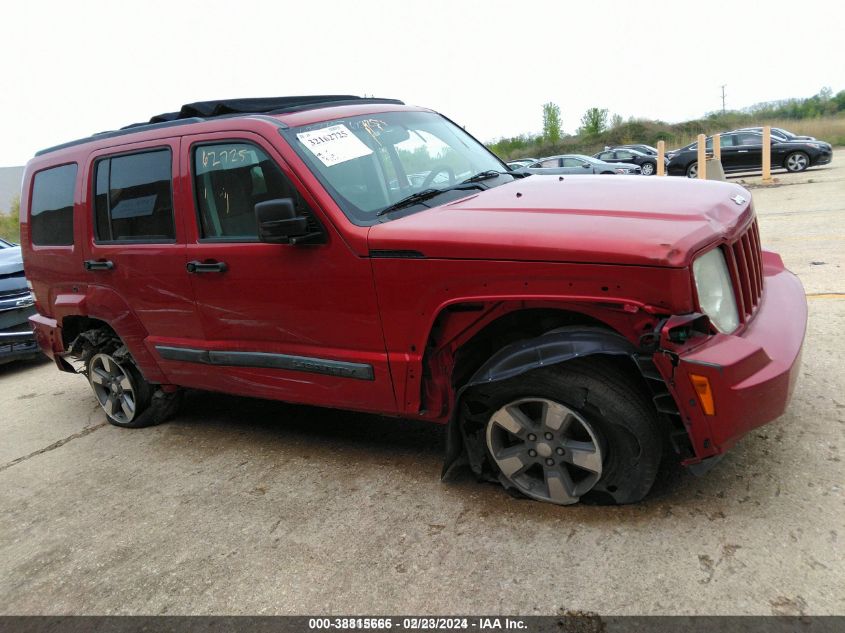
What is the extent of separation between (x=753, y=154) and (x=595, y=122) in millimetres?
37013

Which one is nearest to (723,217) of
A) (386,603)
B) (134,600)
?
(386,603)

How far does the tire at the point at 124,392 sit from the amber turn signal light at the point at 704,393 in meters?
3.63

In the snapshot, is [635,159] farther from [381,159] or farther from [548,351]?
[548,351]

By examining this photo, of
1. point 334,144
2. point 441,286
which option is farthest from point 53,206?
point 441,286

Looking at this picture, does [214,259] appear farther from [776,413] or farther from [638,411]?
[776,413]

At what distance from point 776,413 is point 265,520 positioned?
7.65ft

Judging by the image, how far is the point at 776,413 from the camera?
2697mm

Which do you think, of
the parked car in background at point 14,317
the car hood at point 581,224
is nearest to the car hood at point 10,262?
the parked car in background at point 14,317

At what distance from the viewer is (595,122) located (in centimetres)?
5650

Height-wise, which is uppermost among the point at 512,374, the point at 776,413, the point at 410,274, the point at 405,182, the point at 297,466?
the point at 405,182

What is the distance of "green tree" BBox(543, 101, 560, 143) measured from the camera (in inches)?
2243

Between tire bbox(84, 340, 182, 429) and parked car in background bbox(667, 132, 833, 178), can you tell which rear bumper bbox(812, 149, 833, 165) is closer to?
parked car in background bbox(667, 132, 833, 178)

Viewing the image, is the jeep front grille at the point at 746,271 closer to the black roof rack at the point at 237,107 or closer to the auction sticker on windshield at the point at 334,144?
the auction sticker on windshield at the point at 334,144

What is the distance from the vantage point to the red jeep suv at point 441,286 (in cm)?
264
